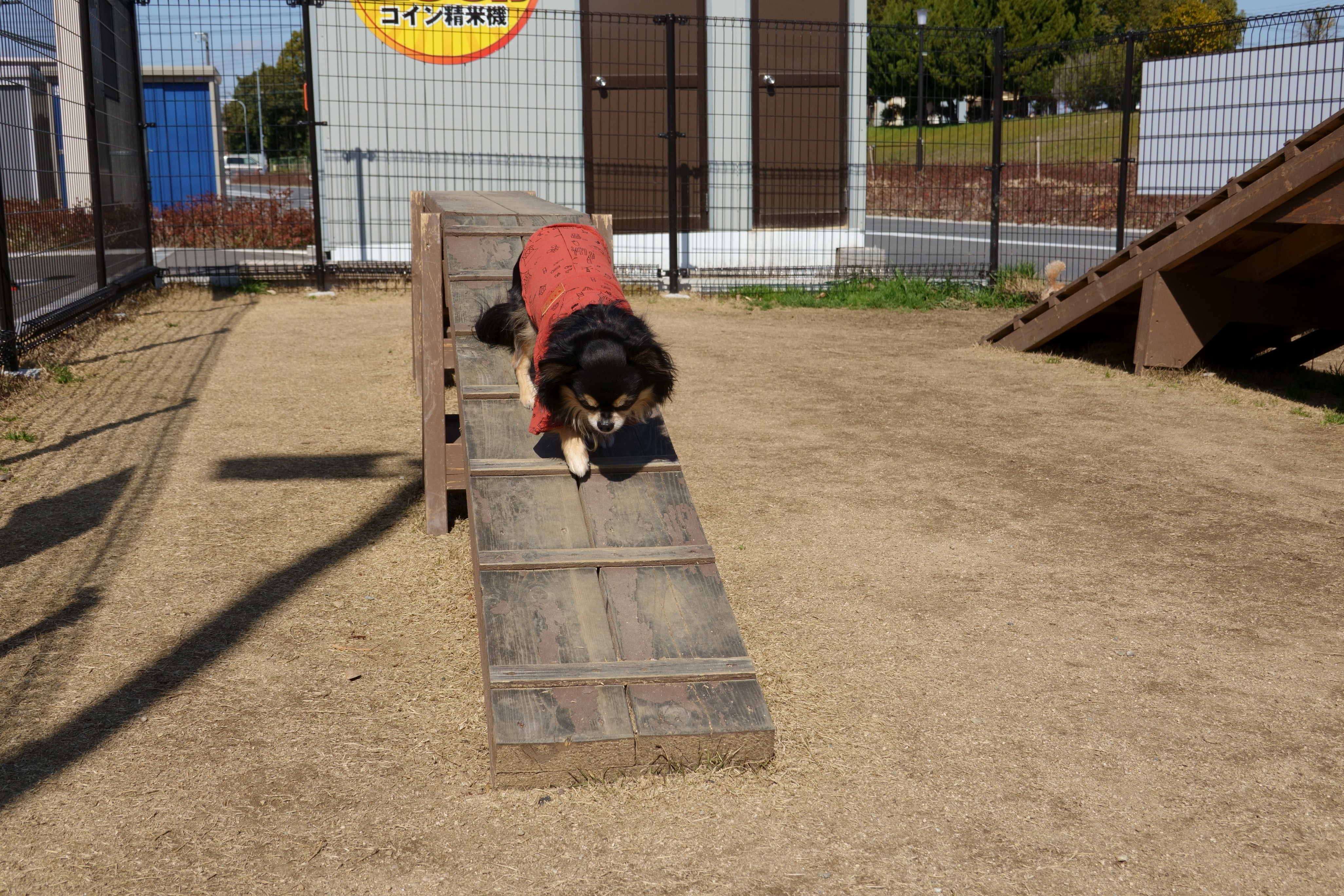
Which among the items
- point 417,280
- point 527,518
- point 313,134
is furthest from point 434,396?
point 313,134

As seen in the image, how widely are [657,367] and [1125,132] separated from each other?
885cm

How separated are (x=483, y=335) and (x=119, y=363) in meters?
4.33

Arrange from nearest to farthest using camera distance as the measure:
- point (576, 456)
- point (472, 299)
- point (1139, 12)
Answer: point (576, 456)
point (472, 299)
point (1139, 12)

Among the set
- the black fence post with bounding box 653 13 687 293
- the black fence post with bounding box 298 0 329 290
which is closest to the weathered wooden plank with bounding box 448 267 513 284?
the black fence post with bounding box 653 13 687 293

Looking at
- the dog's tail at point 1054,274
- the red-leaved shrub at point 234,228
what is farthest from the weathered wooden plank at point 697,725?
the red-leaved shrub at point 234,228

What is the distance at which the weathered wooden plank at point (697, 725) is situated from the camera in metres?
2.62

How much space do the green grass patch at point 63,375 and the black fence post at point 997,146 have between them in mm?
8769

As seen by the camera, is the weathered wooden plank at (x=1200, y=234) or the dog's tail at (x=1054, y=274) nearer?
the weathered wooden plank at (x=1200, y=234)

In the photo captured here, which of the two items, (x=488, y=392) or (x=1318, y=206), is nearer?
(x=488, y=392)

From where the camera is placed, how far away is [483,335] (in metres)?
4.37

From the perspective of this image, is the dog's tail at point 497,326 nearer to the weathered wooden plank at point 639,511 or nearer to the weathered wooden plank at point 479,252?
the weathered wooden plank at point 479,252

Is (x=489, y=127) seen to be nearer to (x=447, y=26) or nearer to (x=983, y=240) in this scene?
(x=447, y=26)

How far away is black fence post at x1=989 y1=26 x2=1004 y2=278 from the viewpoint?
36.5 ft

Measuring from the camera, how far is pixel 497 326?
14.2 ft
